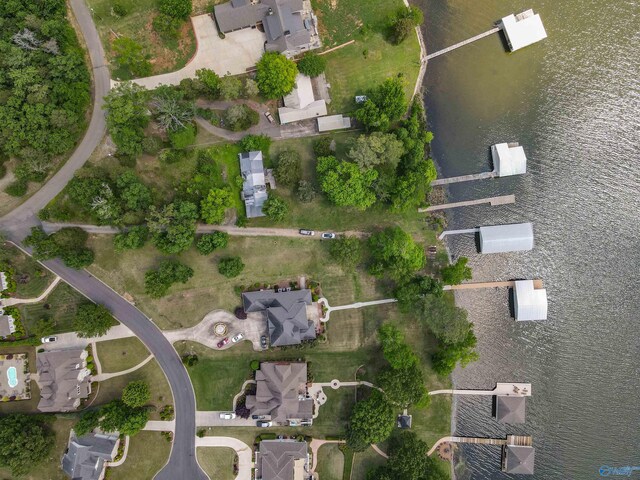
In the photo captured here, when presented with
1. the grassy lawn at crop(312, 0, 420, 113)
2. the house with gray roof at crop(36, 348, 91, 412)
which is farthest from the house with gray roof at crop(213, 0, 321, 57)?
the house with gray roof at crop(36, 348, 91, 412)

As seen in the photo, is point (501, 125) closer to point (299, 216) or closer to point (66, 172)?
point (299, 216)

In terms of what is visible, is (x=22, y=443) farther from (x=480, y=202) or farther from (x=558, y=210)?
(x=558, y=210)

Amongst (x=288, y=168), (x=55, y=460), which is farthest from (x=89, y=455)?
(x=288, y=168)

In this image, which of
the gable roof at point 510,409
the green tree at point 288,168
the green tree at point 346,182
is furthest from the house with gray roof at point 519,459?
the green tree at point 288,168

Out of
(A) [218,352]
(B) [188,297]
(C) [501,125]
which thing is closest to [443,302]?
(C) [501,125]

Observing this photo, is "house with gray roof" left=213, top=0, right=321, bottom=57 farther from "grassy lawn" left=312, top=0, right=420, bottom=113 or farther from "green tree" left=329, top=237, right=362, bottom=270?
"green tree" left=329, top=237, right=362, bottom=270

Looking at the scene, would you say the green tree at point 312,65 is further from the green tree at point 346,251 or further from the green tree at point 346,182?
the green tree at point 346,251
